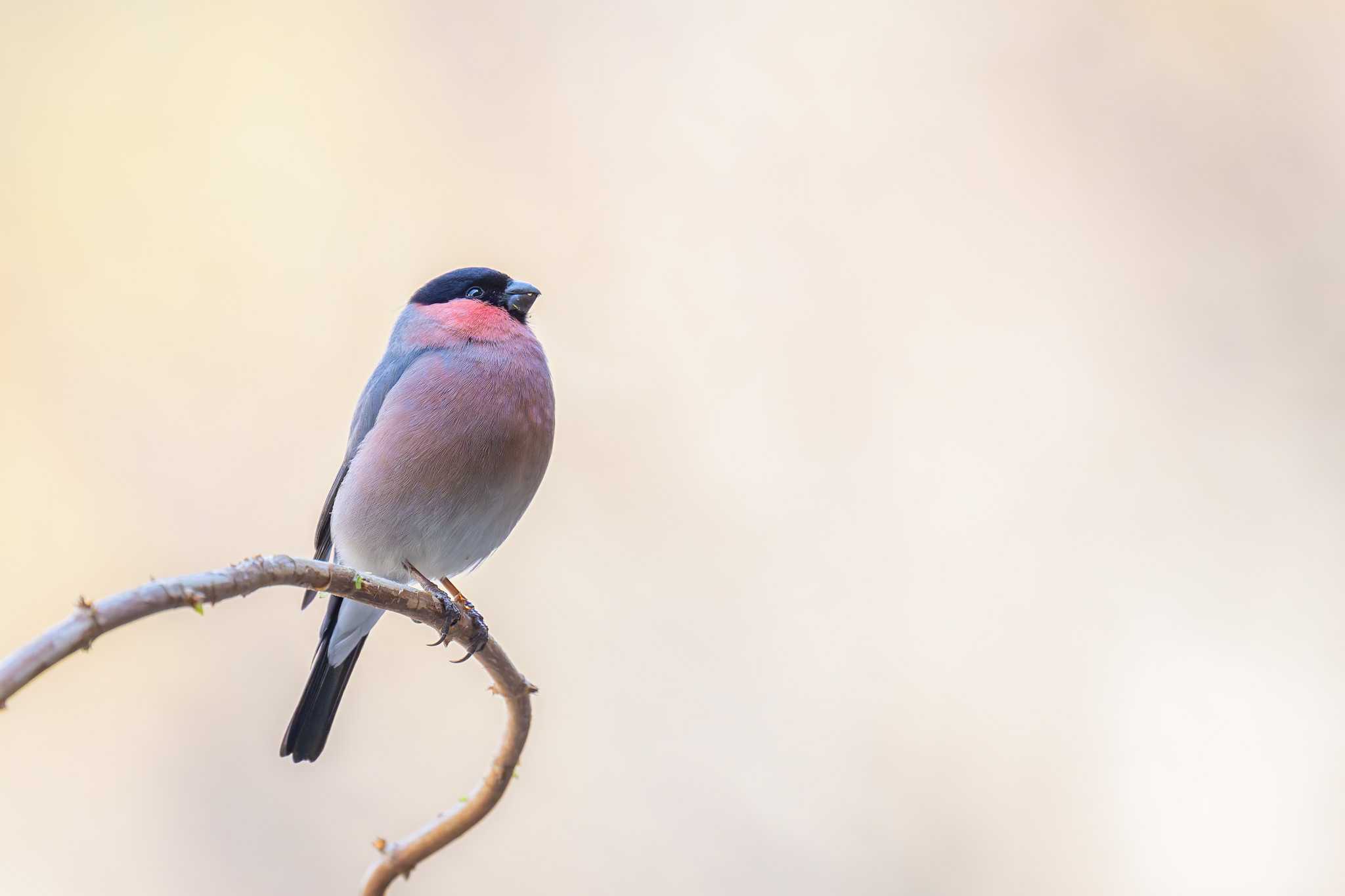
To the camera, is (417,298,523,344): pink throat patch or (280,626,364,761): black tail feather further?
(417,298,523,344): pink throat patch

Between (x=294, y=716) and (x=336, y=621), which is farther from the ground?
(x=336, y=621)

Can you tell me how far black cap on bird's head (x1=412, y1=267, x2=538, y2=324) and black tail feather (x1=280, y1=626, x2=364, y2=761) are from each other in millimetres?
715

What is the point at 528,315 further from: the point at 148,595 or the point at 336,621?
the point at 148,595

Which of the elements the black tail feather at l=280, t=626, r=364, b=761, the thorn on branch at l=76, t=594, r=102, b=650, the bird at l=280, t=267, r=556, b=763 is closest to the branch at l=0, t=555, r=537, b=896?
the thorn on branch at l=76, t=594, r=102, b=650

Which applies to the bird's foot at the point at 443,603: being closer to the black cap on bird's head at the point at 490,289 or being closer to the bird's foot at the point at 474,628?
the bird's foot at the point at 474,628

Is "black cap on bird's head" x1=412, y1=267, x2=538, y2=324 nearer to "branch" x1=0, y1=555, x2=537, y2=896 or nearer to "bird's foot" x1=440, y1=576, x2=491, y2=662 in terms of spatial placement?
"bird's foot" x1=440, y1=576, x2=491, y2=662

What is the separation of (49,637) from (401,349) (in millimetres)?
1457

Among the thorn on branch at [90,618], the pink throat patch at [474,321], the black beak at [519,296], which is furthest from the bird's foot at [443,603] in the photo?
the thorn on branch at [90,618]

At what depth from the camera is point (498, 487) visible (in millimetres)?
1884

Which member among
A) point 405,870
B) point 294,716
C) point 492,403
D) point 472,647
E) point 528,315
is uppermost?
point 528,315

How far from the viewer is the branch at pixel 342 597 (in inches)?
30.1

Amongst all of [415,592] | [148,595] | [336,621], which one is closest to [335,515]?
[336,621]

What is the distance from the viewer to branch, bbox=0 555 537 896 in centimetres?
76

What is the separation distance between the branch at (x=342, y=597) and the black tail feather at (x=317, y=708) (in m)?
0.51
